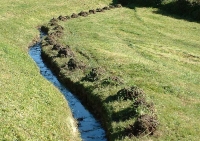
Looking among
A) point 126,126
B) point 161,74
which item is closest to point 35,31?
point 161,74

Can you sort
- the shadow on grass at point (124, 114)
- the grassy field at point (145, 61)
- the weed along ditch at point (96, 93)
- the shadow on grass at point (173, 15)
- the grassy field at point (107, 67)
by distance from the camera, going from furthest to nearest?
the shadow on grass at point (173, 15) → the grassy field at point (145, 61) → the shadow on grass at point (124, 114) → the weed along ditch at point (96, 93) → the grassy field at point (107, 67)

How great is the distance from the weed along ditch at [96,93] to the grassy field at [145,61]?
134 millimetres

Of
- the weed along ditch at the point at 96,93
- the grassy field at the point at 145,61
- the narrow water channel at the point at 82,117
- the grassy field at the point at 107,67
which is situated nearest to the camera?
the grassy field at the point at 107,67

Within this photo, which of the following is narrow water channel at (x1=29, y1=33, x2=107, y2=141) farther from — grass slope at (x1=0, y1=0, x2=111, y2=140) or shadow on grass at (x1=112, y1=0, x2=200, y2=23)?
shadow on grass at (x1=112, y1=0, x2=200, y2=23)

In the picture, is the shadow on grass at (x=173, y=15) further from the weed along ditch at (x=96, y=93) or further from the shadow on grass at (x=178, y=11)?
the weed along ditch at (x=96, y=93)

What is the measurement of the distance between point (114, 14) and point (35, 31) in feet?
77.0

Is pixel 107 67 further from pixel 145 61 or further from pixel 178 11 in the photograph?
pixel 178 11

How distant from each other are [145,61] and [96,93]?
13.9m

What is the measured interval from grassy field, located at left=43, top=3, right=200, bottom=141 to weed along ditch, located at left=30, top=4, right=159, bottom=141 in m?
0.13

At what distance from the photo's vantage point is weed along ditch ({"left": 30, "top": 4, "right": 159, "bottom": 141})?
94.1 ft

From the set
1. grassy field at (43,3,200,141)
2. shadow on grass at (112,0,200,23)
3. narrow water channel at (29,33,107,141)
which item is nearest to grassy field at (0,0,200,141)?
grassy field at (43,3,200,141)

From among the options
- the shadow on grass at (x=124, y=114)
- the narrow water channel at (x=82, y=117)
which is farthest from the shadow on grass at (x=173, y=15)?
the shadow on grass at (x=124, y=114)

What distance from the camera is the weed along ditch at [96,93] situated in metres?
28.7

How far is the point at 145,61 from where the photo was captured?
47.4m
